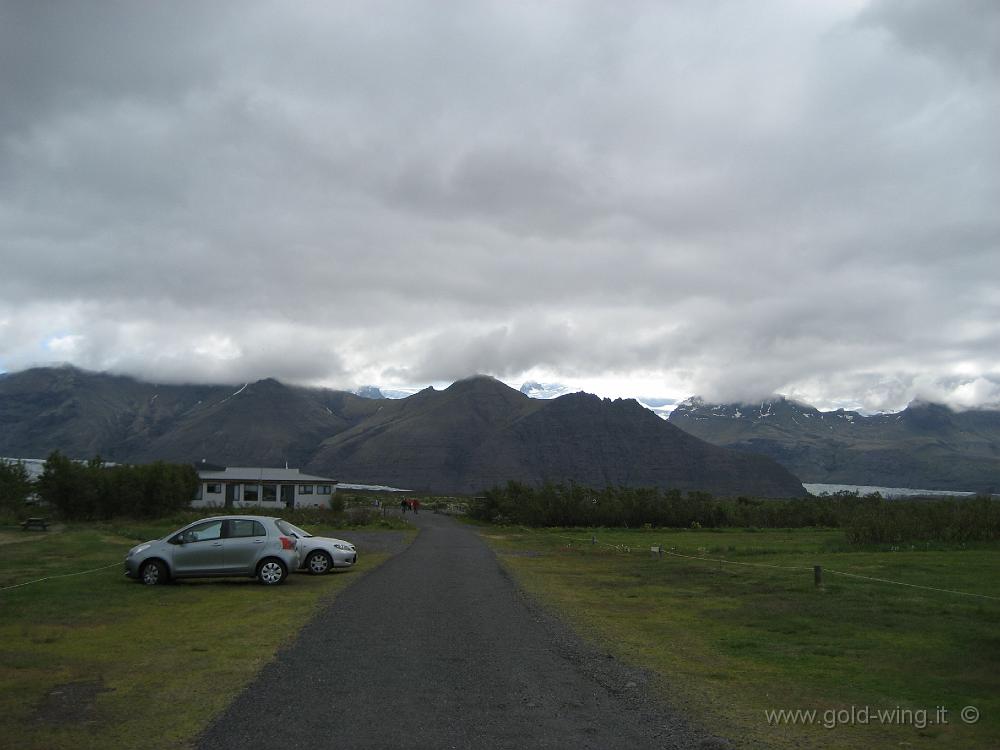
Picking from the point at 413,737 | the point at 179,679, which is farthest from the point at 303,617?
the point at 413,737

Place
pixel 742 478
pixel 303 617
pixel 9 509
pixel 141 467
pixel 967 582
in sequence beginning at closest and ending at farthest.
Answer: pixel 303 617 < pixel 967 582 < pixel 9 509 < pixel 141 467 < pixel 742 478

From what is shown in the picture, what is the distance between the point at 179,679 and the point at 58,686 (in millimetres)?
1290

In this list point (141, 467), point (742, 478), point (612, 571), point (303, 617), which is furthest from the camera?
point (742, 478)

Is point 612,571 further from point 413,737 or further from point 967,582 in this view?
point 413,737

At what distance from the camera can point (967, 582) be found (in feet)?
61.3

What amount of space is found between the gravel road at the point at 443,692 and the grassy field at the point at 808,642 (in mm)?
758

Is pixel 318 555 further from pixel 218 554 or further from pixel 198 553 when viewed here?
pixel 198 553

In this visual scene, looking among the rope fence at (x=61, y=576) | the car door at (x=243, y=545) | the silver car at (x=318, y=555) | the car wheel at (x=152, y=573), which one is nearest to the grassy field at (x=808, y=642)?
the silver car at (x=318, y=555)

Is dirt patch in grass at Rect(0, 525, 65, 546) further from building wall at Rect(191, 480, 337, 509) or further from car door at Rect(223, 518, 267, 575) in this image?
building wall at Rect(191, 480, 337, 509)

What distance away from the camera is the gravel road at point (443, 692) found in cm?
670

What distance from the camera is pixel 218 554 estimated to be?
1806 cm

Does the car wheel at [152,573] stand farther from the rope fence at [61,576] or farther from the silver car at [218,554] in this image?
the rope fence at [61,576]

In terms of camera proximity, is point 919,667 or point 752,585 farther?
point 752,585

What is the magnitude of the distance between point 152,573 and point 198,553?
116 cm
